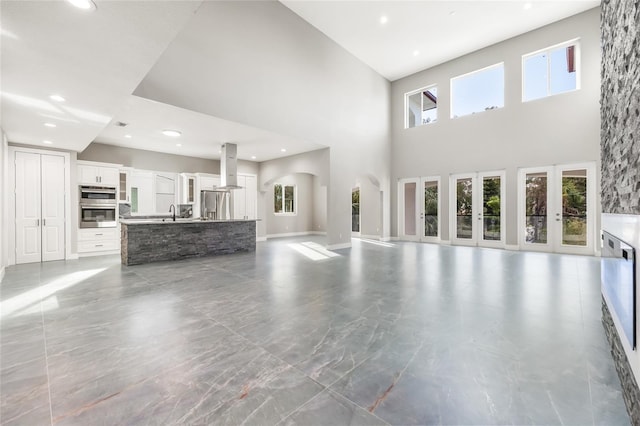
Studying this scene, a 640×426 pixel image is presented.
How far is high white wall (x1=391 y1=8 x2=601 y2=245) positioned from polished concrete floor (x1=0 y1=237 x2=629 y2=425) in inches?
187

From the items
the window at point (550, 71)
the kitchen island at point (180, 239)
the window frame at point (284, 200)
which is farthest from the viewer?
the window frame at point (284, 200)

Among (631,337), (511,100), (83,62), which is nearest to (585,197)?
(511,100)

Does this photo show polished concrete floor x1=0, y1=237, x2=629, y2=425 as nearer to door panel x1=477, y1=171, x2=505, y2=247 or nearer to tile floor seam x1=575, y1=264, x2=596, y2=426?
tile floor seam x1=575, y1=264, x2=596, y2=426

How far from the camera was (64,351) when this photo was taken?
235 centimetres

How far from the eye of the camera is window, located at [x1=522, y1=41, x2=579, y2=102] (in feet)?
24.9

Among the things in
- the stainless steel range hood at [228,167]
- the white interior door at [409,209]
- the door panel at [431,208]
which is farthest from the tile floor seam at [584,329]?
the stainless steel range hood at [228,167]

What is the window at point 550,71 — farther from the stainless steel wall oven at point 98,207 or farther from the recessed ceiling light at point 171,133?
the stainless steel wall oven at point 98,207

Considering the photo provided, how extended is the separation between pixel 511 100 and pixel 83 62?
9.89 meters

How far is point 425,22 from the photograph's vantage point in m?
7.57

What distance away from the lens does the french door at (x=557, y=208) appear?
23.8ft

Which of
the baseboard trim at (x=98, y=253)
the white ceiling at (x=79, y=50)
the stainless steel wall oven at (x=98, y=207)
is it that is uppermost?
the white ceiling at (x=79, y=50)

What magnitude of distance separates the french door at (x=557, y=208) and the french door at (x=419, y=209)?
2428 mm

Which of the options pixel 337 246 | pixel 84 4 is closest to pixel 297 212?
pixel 337 246

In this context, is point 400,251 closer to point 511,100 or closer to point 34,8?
point 511,100
